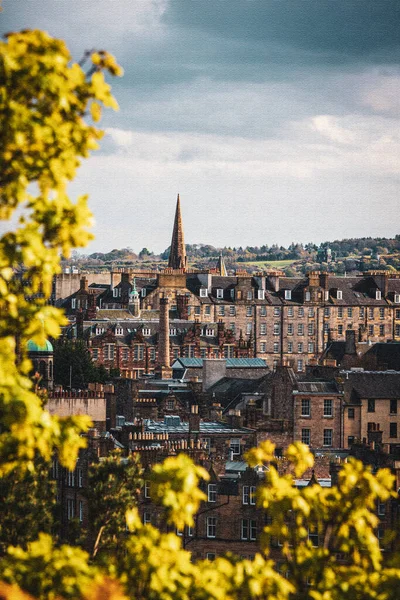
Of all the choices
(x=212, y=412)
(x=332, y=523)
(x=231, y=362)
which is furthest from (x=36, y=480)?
(x=231, y=362)

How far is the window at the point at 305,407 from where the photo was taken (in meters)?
74.0

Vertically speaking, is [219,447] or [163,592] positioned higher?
[163,592]

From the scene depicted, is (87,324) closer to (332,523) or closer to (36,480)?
(36,480)

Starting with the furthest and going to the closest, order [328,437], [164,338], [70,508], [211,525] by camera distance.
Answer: [164,338], [328,437], [70,508], [211,525]

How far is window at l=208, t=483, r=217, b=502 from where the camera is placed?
53219mm

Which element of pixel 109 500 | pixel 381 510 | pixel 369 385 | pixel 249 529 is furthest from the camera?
pixel 369 385

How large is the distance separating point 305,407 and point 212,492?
853 inches

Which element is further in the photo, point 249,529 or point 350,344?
point 350,344

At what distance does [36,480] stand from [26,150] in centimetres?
2270

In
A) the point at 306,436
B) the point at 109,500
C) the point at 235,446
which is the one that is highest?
the point at 109,500

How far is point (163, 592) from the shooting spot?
17.5 meters

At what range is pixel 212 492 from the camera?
53.3 metres

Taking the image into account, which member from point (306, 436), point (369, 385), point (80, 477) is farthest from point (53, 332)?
point (369, 385)

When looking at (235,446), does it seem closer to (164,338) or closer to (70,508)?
(70,508)
